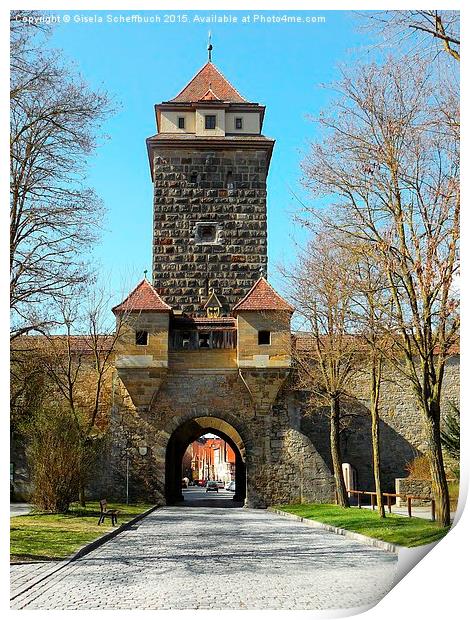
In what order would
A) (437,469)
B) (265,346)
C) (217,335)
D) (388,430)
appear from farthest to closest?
(388,430)
(217,335)
(265,346)
(437,469)

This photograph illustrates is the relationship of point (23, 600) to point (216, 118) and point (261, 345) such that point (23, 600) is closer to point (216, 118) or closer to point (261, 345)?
point (261, 345)

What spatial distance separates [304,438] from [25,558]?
14149 millimetres

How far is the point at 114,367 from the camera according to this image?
77.8 feet

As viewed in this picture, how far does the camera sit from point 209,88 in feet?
89.7

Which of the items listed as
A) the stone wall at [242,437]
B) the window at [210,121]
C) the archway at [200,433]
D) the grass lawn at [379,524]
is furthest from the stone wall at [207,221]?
the grass lawn at [379,524]

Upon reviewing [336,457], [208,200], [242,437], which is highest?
[208,200]

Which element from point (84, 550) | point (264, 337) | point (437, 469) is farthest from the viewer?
point (264, 337)

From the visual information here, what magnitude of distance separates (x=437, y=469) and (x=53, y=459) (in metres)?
8.08

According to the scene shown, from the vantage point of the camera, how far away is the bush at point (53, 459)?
16.9 m

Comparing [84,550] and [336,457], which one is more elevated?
[336,457]

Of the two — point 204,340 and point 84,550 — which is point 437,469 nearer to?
point 84,550

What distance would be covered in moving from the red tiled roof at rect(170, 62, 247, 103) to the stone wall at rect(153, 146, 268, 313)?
188 centimetres

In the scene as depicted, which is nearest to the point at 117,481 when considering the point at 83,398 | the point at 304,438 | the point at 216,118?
the point at 83,398

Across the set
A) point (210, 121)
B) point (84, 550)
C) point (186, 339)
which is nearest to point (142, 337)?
point (186, 339)
